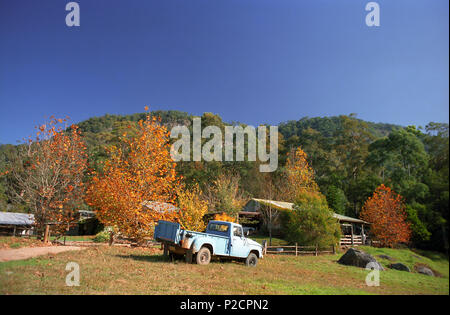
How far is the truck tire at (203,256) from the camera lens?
34.2 ft

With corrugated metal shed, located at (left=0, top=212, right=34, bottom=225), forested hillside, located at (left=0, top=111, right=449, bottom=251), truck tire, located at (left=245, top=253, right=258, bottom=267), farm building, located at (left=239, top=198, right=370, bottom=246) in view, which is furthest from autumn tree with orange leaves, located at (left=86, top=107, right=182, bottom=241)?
corrugated metal shed, located at (left=0, top=212, right=34, bottom=225)

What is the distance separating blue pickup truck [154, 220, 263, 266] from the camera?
10.2 metres

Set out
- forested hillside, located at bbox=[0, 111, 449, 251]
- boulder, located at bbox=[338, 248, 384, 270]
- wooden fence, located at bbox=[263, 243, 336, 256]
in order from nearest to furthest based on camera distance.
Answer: boulder, located at bbox=[338, 248, 384, 270], wooden fence, located at bbox=[263, 243, 336, 256], forested hillside, located at bbox=[0, 111, 449, 251]

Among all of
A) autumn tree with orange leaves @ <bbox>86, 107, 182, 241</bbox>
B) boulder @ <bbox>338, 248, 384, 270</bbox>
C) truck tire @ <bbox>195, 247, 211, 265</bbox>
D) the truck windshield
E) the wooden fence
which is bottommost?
the wooden fence

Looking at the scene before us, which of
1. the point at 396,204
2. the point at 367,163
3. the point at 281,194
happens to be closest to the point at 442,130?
the point at 396,204

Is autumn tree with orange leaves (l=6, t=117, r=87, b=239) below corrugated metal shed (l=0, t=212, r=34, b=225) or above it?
above

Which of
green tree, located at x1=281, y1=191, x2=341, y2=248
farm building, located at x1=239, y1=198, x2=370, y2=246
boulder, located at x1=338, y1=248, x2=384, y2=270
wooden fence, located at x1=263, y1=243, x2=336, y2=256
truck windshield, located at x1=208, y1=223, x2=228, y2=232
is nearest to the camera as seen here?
truck windshield, located at x1=208, y1=223, x2=228, y2=232

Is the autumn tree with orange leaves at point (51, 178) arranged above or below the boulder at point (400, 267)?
above

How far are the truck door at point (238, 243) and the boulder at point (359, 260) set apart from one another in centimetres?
766

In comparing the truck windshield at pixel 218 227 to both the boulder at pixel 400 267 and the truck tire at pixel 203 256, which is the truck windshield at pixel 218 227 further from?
the boulder at pixel 400 267

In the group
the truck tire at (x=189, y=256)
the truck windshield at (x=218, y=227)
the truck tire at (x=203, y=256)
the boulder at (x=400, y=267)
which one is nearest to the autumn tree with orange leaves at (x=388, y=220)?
the boulder at (x=400, y=267)

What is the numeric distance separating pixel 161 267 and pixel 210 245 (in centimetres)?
228

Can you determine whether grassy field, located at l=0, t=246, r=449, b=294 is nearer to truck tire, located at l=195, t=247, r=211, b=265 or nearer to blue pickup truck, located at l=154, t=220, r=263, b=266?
truck tire, located at l=195, t=247, r=211, b=265

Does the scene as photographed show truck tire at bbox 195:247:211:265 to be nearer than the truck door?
Yes
